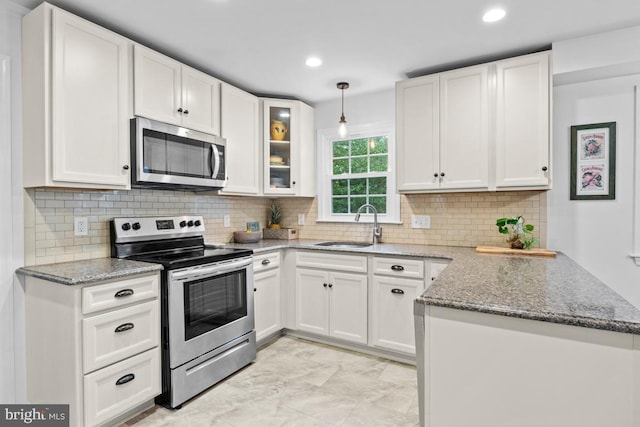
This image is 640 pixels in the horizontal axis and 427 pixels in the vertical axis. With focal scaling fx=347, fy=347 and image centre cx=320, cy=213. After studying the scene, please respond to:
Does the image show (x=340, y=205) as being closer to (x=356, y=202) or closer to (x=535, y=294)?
(x=356, y=202)

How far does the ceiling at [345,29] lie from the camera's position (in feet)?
6.64

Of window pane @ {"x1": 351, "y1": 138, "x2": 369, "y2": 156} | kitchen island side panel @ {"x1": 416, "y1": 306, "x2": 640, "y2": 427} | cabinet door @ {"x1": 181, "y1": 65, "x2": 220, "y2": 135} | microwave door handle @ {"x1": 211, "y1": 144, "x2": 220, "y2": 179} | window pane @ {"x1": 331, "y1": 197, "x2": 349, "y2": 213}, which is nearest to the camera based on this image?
kitchen island side panel @ {"x1": 416, "y1": 306, "x2": 640, "y2": 427}

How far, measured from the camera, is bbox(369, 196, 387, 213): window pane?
141 inches

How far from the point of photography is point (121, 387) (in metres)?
1.95

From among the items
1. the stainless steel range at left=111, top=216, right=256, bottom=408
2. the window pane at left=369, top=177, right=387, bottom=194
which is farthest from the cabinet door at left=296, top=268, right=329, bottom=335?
the window pane at left=369, top=177, right=387, bottom=194

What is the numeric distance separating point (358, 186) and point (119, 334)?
256cm

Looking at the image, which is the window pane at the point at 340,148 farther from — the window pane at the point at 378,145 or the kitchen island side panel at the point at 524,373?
the kitchen island side panel at the point at 524,373

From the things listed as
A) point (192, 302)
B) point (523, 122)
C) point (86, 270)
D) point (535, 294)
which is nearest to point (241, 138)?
point (192, 302)

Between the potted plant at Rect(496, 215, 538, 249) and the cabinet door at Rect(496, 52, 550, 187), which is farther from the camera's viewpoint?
the potted plant at Rect(496, 215, 538, 249)

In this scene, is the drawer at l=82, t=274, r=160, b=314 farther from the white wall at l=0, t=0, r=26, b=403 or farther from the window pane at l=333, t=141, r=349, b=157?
the window pane at l=333, t=141, r=349, b=157

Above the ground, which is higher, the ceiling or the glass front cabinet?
the ceiling

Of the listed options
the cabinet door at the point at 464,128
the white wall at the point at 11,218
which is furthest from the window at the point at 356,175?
the white wall at the point at 11,218

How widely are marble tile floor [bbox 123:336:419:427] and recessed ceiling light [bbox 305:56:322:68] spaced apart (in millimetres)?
2446

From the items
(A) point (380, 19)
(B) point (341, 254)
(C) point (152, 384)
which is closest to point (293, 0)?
(A) point (380, 19)
